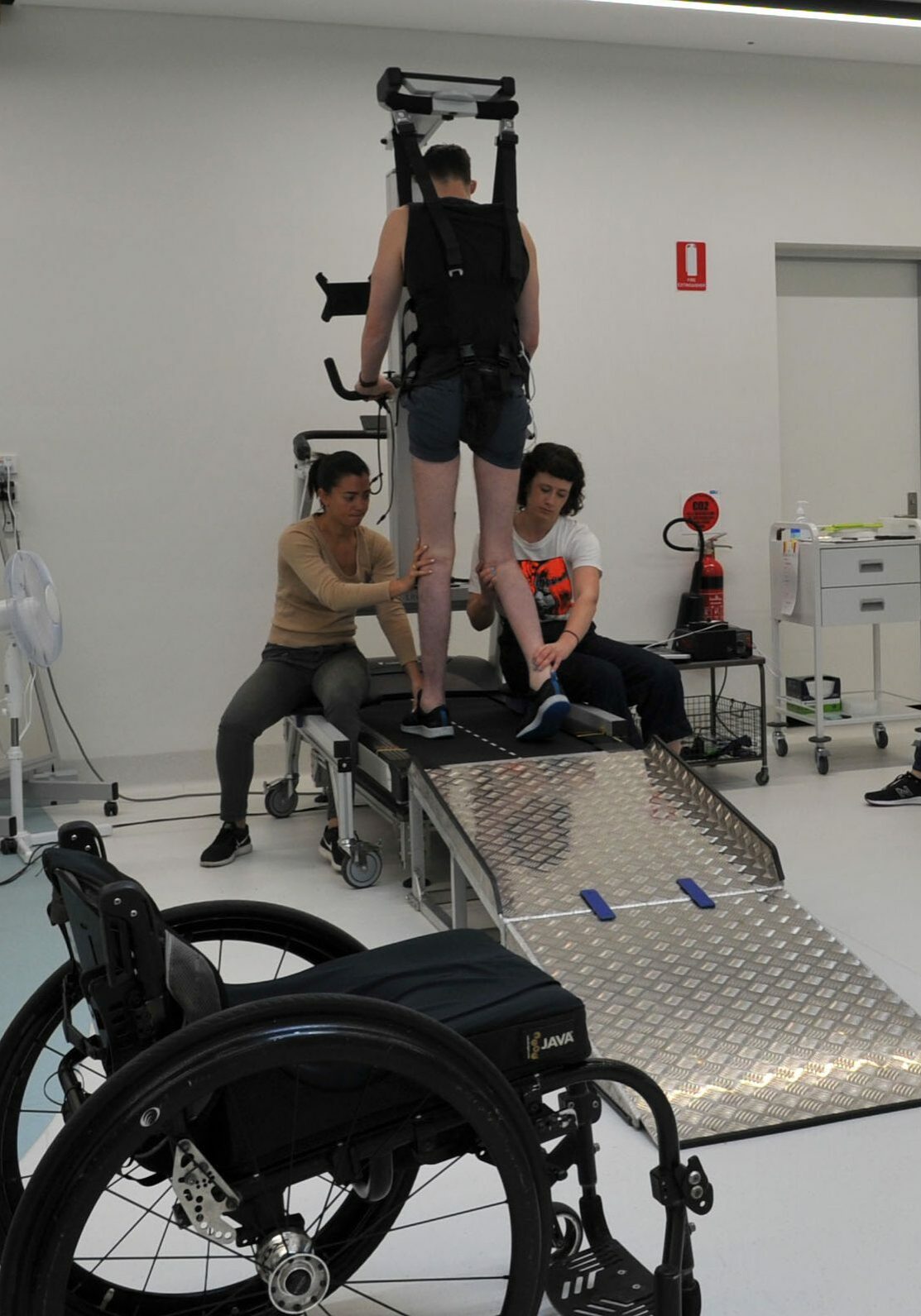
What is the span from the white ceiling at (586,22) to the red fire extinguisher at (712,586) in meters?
2.33

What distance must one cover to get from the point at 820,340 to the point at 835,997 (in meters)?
4.56

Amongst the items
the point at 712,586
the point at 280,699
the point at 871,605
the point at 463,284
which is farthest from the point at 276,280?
the point at 871,605

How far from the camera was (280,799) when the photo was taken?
493cm

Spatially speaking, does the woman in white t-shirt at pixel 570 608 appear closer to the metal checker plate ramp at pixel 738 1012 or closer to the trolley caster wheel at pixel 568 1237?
the metal checker plate ramp at pixel 738 1012

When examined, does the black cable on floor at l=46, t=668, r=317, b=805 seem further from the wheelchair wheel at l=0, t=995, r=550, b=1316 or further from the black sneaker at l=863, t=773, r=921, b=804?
the wheelchair wheel at l=0, t=995, r=550, b=1316

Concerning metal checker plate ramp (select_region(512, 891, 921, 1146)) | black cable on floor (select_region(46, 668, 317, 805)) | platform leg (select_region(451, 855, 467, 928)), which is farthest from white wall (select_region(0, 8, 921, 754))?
metal checker plate ramp (select_region(512, 891, 921, 1146))

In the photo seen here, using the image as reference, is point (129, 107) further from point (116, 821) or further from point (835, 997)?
point (835, 997)

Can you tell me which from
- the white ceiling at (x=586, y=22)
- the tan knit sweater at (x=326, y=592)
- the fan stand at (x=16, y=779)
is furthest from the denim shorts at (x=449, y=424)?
the white ceiling at (x=586, y=22)

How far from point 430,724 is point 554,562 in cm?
88

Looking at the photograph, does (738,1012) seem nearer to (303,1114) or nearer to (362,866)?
(303,1114)

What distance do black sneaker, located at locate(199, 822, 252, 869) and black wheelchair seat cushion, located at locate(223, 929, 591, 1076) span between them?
244 centimetres

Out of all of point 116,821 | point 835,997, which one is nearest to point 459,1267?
point 835,997

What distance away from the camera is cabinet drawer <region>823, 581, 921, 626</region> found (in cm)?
542

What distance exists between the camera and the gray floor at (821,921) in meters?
1.93
